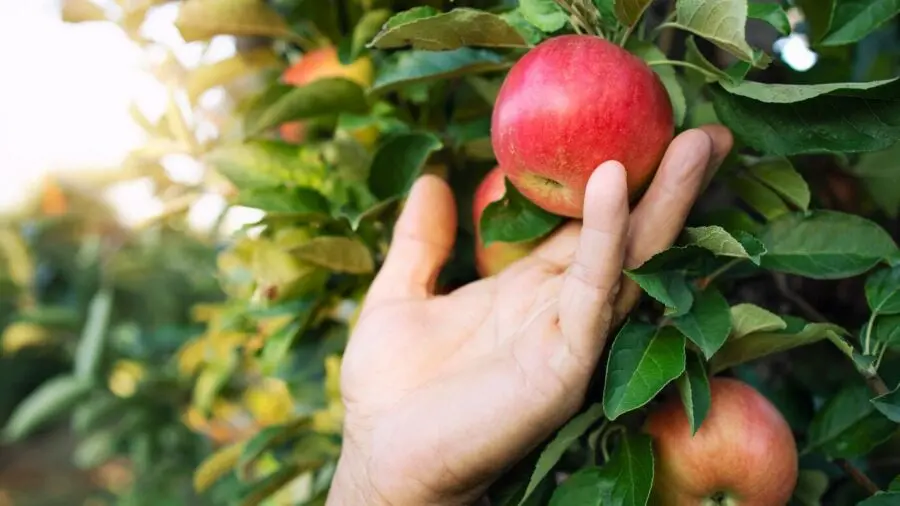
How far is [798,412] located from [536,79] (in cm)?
45

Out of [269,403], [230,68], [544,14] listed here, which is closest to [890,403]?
[544,14]

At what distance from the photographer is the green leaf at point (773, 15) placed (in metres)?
0.55

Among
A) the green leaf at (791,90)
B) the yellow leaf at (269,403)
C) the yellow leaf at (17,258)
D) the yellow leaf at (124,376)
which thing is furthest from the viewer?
the yellow leaf at (17,258)

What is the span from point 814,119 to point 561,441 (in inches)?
11.6

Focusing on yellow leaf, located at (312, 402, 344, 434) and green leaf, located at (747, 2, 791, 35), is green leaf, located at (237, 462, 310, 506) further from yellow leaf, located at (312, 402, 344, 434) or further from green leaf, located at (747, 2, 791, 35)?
green leaf, located at (747, 2, 791, 35)

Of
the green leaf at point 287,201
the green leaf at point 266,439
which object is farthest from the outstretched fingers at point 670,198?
the green leaf at point 266,439

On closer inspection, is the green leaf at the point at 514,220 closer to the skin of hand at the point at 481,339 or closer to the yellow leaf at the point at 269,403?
the skin of hand at the point at 481,339

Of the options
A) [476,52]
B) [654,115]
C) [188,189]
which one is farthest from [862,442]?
[188,189]

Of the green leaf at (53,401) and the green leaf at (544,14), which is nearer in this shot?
the green leaf at (544,14)

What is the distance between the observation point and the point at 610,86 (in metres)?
0.52

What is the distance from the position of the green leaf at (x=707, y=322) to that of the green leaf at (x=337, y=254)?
311mm

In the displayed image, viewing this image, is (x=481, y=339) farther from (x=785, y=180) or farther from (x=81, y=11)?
(x=81, y=11)

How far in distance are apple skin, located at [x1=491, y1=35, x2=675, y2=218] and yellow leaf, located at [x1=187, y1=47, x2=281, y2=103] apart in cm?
48

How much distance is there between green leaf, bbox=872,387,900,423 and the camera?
55 cm
